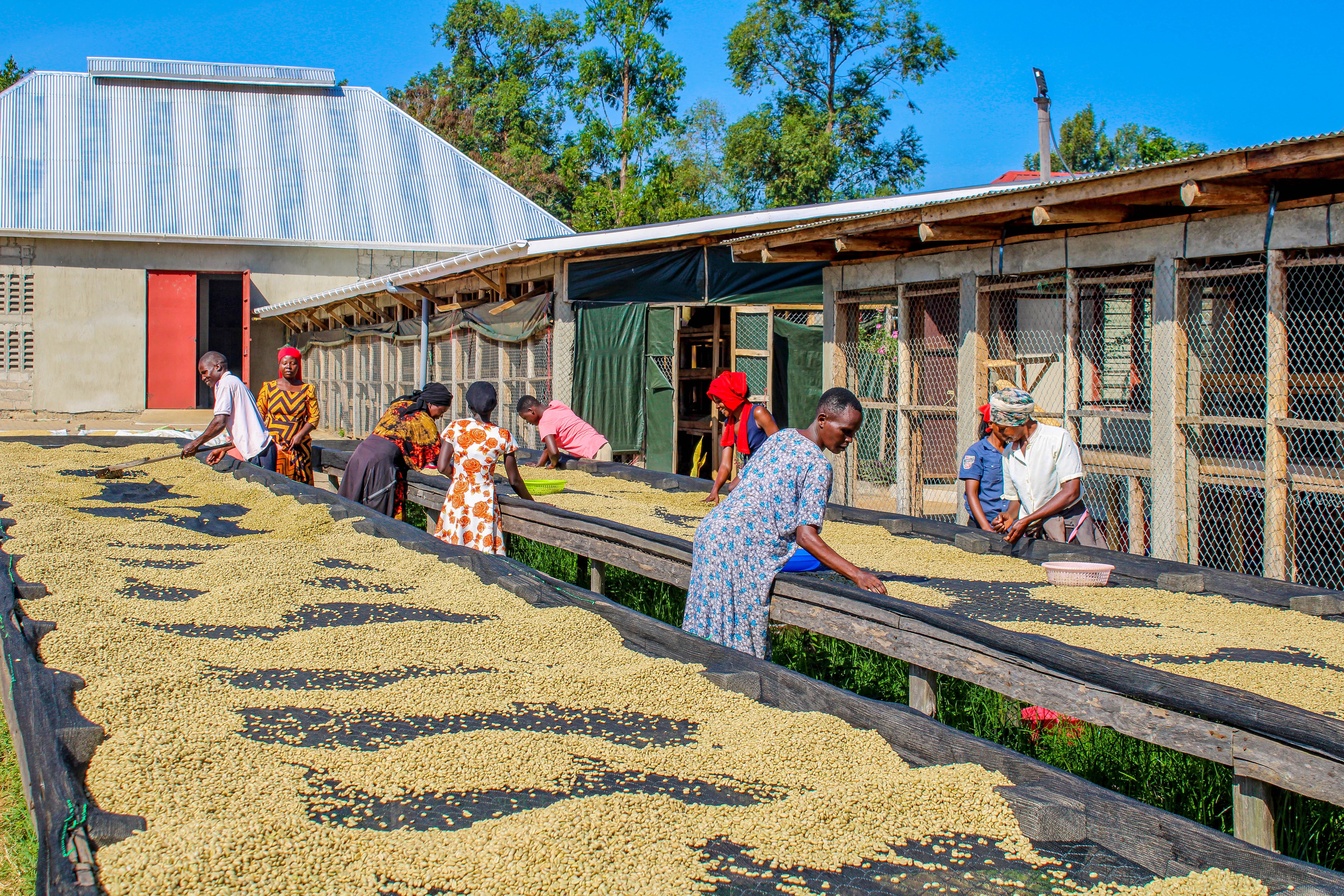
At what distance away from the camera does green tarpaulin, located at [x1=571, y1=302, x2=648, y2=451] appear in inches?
464

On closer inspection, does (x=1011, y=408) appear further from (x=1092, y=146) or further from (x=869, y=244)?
(x=1092, y=146)

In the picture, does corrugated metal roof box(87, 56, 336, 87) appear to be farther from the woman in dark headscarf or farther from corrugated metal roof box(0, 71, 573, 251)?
the woman in dark headscarf

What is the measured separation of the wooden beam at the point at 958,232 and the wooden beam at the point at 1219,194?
1.73 m

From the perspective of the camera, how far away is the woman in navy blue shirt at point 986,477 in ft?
19.8

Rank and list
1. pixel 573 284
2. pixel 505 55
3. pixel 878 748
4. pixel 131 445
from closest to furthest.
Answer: pixel 878 748 → pixel 131 445 → pixel 573 284 → pixel 505 55

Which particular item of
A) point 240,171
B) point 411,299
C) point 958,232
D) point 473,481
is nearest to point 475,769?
point 473,481

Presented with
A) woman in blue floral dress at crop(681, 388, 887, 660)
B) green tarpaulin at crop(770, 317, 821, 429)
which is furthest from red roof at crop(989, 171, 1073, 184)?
woman in blue floral dress at crop(681, 388, 887, 660)

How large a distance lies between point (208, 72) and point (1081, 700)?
81.1ft

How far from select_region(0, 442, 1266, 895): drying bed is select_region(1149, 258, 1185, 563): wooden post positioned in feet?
13.1

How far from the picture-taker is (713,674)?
10.2 feet

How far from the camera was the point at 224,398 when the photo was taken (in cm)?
742

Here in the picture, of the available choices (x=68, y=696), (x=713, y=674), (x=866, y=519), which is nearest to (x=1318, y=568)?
(x=866, y=519)

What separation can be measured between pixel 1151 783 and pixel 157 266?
1960 cm

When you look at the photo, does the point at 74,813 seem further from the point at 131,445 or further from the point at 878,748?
the point at 131,445
